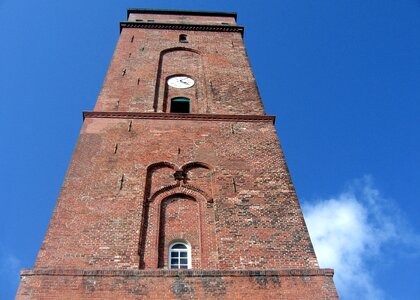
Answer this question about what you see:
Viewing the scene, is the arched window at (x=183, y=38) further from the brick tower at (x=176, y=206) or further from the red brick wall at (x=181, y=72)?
the brick tower at (x=176, y=206)

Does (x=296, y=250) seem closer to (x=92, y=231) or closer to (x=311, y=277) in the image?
(x=311, y=277)

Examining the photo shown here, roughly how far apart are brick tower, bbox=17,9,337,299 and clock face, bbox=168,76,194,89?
104 mm

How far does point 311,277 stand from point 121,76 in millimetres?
11397

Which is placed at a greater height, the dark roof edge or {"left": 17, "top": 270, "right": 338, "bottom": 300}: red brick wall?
the dark roof edge

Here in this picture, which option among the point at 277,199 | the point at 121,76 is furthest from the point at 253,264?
the point at 121,76

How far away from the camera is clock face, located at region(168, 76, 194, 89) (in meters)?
19.5

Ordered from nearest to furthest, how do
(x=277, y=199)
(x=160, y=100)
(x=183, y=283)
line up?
(x=183, y=283), (x=277, y=199), (x=160, y=100)

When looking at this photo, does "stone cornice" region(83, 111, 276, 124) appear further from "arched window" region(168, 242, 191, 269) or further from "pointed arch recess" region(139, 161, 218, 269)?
"arched window" region(168, 242, 191, 269)

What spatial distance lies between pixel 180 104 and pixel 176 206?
6.29m

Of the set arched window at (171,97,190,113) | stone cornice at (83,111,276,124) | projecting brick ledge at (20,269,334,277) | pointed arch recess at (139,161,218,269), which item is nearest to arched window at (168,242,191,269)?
pointed arch recess at (139,161,218,269)

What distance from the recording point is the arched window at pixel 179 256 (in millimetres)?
11594

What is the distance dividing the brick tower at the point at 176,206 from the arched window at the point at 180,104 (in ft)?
0.16

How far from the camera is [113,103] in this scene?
1736 centimetres

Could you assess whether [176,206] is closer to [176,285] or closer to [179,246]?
[179,246]
